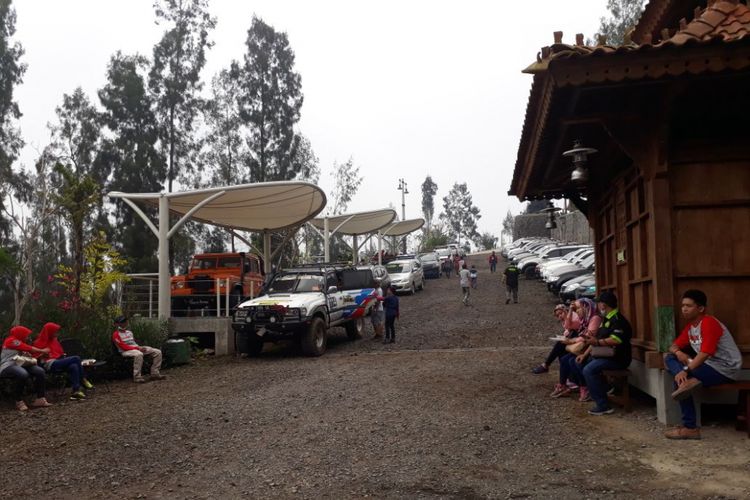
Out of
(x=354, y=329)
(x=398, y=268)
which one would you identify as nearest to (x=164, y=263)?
(x=354, y=329)

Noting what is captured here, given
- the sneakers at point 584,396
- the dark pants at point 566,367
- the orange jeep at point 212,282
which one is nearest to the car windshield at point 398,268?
the orange jeep at point 212,282

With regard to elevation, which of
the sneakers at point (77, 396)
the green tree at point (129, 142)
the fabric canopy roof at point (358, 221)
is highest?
the green tree at point (129, 142)

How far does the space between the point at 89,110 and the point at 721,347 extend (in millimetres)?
34835

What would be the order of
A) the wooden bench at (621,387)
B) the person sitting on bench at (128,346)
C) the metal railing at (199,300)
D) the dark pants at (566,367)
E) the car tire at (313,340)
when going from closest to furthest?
the wooden bench at (621,387) → the dark pants at (566,367) → the person sitting on bench at (128,346) → the car tire at (313,340) → the metal railing at (199,300)

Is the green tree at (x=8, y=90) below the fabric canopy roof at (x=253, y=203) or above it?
above

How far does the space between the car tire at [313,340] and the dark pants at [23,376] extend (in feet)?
17.8

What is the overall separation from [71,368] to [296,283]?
6036 mm

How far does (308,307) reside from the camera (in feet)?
44.8

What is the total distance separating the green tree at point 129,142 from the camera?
32844 mm

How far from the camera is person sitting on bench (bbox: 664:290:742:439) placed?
18.9 ft

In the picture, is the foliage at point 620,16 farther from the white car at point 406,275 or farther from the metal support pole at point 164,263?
the metal support pole at point 164,263

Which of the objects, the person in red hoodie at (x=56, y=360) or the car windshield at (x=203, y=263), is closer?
the person in red hoodie at (x=56, y=360)

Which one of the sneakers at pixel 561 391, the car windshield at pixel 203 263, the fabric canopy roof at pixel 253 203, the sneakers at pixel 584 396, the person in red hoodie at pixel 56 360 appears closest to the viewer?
the sneakers at pixel 584 396

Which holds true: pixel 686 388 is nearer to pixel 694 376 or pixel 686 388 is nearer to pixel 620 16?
pixel 694 376
